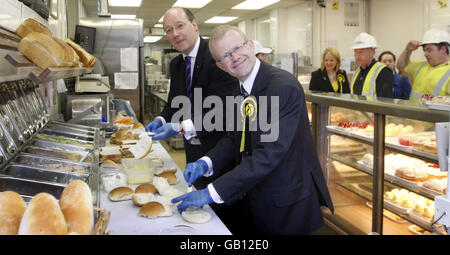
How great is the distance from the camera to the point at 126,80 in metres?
6.34

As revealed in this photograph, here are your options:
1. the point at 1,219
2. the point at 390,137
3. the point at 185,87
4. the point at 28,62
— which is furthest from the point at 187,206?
the point at 390,137

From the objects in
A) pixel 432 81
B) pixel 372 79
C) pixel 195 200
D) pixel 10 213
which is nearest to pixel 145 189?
pixel 195 200

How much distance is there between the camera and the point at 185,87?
10.4ft

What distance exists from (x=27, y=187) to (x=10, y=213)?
1.85 feet

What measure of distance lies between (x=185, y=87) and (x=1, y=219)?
2.21m

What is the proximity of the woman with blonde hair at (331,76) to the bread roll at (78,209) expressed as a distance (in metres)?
4.51

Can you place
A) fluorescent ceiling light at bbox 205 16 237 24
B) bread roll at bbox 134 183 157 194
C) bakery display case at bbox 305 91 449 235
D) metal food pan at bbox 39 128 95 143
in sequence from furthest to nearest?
fluorescent ceiling light at bbox 205 16 237 24 < bakery display case at bbox 305 91 449 235 < metal food pan at bbox 39 128 95 143 < bread roll at bbox 134 183 157 194

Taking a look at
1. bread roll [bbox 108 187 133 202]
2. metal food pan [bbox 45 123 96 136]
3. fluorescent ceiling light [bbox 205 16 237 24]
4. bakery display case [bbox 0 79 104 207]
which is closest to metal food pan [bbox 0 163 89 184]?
bakery display case [bbox 0 79 104 207]

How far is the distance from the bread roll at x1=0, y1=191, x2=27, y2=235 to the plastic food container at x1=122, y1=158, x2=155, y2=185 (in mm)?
1110

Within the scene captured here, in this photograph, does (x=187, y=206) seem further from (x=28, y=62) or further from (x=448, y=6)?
(x=448, y=6)

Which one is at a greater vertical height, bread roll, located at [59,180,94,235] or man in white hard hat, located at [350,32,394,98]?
man in white hard hat, located at [350,32,394,98]

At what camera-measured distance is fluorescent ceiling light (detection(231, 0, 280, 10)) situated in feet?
31.8

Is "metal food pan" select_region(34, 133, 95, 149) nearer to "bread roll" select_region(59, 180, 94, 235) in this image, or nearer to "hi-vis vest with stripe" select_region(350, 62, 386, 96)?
"bread roll" select_region(59, 180, 94, 235)

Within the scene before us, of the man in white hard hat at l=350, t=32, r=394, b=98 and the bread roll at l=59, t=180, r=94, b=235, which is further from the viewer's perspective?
the man in white hard hat at l=350, t=32, r=394, b=98
